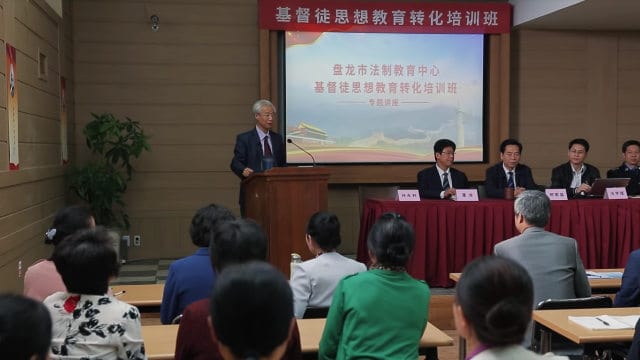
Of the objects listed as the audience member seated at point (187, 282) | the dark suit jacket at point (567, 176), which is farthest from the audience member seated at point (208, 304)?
the dark suit jacket at point (567, 176)

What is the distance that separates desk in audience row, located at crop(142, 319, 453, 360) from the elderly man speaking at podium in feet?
9.77

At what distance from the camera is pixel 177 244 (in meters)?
6.76

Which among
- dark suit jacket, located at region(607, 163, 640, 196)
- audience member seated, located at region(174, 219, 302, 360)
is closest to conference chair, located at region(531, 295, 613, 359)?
audience member seated, located at region(174, 219, 302, 360)

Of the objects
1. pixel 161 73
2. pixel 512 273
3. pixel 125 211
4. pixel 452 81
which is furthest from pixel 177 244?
pixel 512 273

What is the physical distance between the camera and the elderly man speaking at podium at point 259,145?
5324mm

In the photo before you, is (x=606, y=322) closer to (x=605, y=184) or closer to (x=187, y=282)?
(x=187, y=282)

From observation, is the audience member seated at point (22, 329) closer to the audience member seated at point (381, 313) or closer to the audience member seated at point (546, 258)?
the audience member seated at point (381, 313)

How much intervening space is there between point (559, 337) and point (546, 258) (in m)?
0.38

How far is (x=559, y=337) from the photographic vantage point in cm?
289

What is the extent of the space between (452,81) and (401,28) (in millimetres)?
797

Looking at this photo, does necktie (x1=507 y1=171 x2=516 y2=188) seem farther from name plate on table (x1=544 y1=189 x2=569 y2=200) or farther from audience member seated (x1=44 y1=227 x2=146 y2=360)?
audience member seated (x1=44 y1=227 x2=146 y2=360)

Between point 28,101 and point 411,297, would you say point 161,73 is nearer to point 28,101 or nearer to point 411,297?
point 28,101

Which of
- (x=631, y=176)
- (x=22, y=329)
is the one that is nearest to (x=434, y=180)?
(x=631, y=176)

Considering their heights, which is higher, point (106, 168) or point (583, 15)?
point (583, 15)
